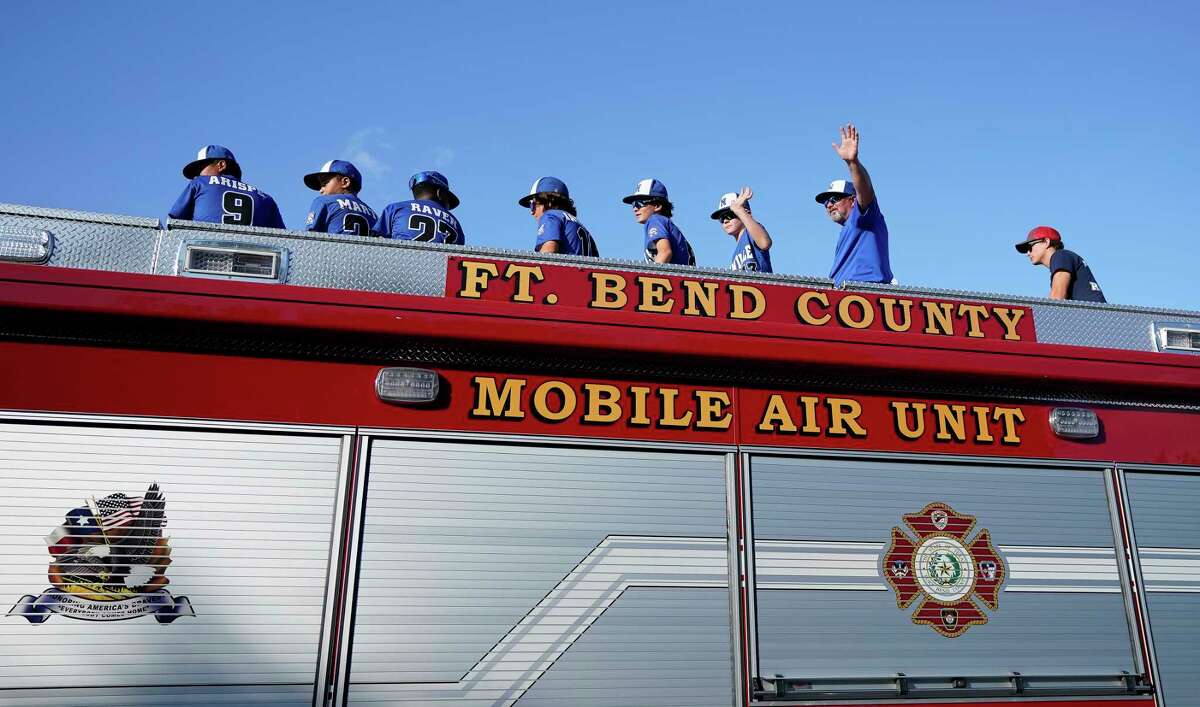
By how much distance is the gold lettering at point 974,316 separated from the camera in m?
4.02

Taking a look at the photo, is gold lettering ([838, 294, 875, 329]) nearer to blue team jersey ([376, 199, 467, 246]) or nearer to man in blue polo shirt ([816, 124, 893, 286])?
man in blue polo shirt ([816, 124, 893, 286])

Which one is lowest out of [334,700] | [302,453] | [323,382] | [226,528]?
[334,700]

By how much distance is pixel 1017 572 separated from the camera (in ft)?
11.8

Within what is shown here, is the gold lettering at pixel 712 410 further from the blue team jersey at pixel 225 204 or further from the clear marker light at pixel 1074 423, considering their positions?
the blue team jersey at pixel 225 204

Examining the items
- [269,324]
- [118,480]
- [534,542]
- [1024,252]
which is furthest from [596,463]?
[1024,252]

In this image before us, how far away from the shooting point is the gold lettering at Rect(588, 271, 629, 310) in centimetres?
365

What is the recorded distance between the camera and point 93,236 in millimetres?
3277

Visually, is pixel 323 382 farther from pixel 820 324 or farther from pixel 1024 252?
pixel 1024 252

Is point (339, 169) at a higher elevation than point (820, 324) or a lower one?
higher

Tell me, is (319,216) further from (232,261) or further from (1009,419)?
(1009,419)

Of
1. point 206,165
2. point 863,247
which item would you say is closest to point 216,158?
point 206,165

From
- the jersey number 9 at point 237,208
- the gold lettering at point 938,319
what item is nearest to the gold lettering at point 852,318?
the gold lettering at point 938,319

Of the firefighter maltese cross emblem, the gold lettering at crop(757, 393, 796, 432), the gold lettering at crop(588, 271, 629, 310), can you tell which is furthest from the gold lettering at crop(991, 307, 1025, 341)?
the gold lettering at crop(588, 271, 629, 310)

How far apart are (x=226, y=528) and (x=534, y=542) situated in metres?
1.02
